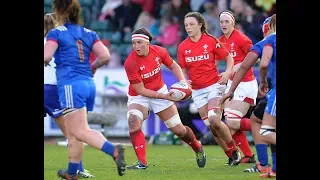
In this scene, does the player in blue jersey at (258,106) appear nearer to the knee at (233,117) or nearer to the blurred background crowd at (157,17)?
the knee at (233,117)

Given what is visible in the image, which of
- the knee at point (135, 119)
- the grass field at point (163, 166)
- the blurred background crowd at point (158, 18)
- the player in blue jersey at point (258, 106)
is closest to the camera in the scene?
the player in blue jersey at point (258, 106)

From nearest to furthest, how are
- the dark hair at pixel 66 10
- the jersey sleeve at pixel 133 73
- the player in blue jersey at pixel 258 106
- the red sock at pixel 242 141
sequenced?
the dark hair at pixel 66 10
the player in blue jersey at pixel 258 106
the jersey sleeve at pixel 133 73
the red sock at pixel 242 141

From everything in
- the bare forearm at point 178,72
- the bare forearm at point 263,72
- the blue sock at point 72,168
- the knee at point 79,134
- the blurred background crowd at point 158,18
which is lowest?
the blue sock at point 72,168

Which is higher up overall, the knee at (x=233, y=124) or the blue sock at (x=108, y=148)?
the knee at (x=233, y=124)

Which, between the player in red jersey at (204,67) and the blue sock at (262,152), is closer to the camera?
the blue sock at (262,152)

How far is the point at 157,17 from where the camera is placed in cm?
2331

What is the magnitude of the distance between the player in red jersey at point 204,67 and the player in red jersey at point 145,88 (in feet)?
1.63

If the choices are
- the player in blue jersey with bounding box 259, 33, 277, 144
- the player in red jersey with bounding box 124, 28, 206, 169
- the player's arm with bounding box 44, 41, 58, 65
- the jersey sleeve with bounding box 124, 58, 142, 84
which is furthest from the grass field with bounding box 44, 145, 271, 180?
the player's arm with bounding box 44, 41, 58, 65

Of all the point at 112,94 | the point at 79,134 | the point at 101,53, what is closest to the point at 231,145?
the point at 101,53

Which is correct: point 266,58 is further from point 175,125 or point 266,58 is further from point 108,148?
point 175,125

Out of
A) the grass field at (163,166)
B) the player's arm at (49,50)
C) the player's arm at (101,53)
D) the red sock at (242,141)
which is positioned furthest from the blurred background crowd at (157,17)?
the player's arm at (49,50)

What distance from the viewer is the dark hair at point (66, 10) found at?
9281 millimetres
